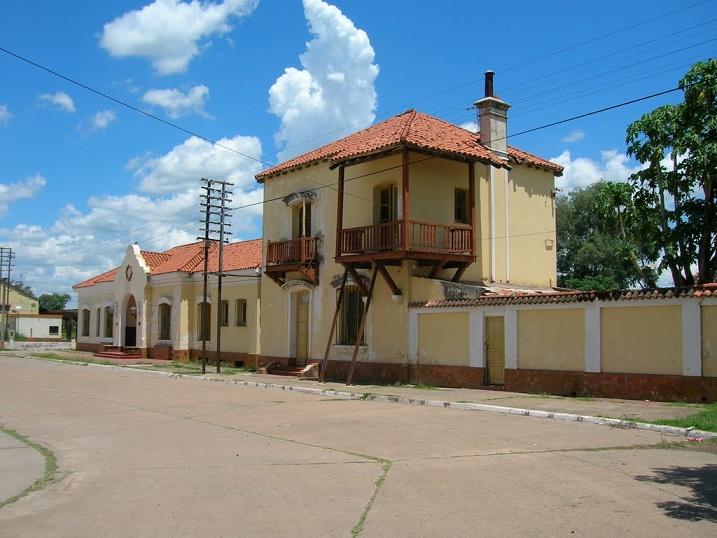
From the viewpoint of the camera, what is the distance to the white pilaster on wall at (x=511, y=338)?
17.5 meters

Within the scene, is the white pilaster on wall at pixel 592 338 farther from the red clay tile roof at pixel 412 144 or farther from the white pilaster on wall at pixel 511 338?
the red clay tile roof at pixel 412 144

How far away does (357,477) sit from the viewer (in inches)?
310

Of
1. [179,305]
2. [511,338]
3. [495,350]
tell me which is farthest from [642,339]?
[179,305]

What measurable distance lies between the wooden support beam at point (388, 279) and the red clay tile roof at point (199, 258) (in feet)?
35.4

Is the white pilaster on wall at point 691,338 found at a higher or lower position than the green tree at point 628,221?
lower

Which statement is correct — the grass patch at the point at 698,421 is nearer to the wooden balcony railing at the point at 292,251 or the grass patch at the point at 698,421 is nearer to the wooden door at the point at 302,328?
the wooden balcony railing at the point at 292,251

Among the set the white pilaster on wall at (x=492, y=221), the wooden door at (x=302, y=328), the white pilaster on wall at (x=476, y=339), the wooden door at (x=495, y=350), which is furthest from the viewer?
the wooden door at (x=302, y=328)

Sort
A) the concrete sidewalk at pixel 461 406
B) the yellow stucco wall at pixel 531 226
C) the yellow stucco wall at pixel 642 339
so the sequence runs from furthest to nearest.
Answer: the yellow stucco wall at pixel 531 226
the yellow stucco wall at pixel 642 339
the concrete sidewalk at pixel 461 406

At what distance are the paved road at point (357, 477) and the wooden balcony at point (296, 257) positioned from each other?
10.2m

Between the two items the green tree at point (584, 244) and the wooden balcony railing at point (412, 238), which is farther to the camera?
the green tree at point (584, 244)

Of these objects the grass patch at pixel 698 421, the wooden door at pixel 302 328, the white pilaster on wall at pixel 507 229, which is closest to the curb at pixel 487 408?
the grass patch at pixel 698 421

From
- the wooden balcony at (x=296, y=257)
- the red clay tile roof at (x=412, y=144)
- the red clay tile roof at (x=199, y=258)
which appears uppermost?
the red clay tile roof at (x=412, y=144)

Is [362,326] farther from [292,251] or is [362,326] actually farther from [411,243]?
[292,251]

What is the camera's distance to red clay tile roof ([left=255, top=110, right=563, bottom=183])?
1986 centimetres
